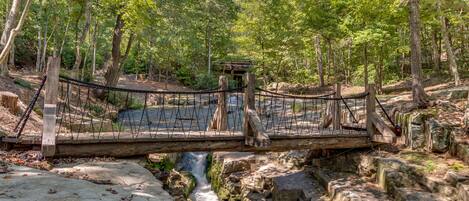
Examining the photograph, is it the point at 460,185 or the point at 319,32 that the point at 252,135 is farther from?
the point at 319,32

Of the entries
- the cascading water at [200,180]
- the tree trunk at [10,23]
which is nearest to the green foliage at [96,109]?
the cascading water at [200,180]

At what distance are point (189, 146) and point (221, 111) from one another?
6.62 ft

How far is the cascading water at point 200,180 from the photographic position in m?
10.4

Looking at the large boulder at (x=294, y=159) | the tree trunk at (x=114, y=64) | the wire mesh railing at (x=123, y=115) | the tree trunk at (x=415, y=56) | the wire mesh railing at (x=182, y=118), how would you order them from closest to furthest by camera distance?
1. the wire mesh railing at (x=182, y=118)
2. the wire mesh railing at (x=123, y=115)
3. the tree trunk at (x=415, y=56)
4. the large boulder at (x=294, y=159)
5. the tree trunk at (x=114, y=64)

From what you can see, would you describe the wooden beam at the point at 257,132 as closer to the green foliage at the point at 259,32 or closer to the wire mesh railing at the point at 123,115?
the wire mesh railing at the point at 123,115

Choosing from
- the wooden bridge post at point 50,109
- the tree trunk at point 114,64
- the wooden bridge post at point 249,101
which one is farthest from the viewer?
the tree trunk at point 114,64

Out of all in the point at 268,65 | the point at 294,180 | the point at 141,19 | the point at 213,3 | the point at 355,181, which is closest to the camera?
the point at 355,181

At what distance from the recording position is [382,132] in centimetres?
896

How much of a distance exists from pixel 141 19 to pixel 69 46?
2082 centimetres

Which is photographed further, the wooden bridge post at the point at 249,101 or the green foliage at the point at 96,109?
the green foliage at the point at 96,109

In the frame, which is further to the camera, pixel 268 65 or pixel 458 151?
pixel 268 65

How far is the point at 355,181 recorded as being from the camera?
8359 millimetres

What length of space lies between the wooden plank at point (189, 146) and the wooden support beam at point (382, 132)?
0.29m

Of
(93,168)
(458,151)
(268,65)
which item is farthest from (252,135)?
(268,65)
